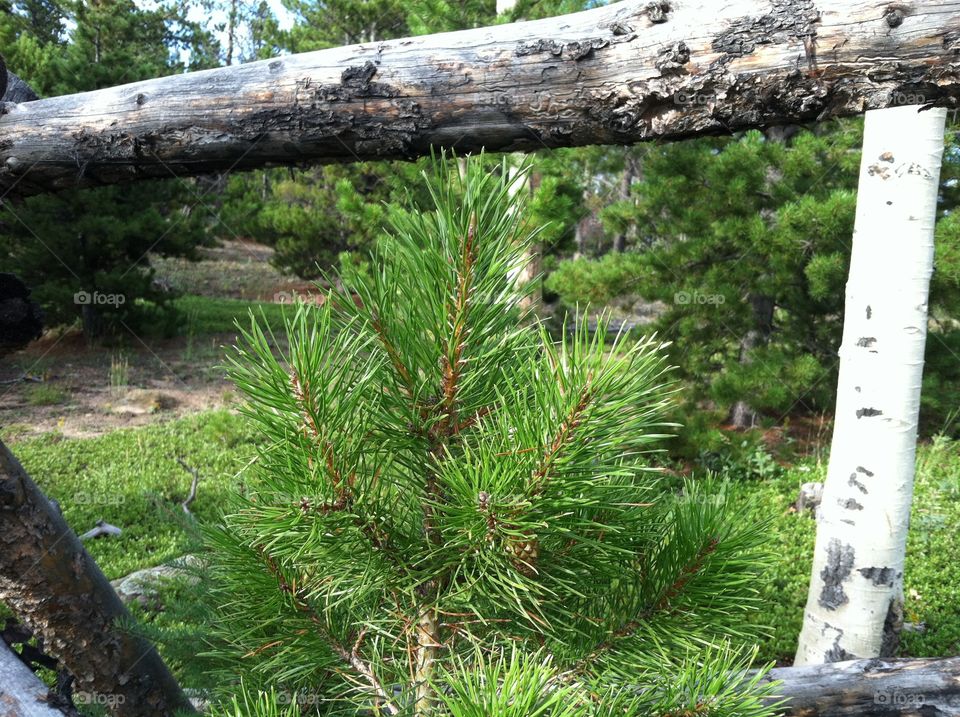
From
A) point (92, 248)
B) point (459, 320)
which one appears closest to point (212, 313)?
point (92, 248)

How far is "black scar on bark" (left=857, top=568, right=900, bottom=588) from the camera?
12.4 feet

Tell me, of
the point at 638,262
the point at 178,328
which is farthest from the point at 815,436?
the point at 178,328

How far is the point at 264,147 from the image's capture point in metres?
1.38

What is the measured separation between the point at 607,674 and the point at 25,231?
478 inches

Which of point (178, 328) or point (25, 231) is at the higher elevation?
point (25, 231)

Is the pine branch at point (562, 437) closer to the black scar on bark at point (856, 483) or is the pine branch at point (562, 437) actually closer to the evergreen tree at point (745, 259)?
the black scar on bark at point (856, 483)

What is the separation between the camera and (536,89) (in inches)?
46.8

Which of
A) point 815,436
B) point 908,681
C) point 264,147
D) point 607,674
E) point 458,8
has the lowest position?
point 815,436

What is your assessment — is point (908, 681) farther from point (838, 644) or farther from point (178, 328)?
point (178, 328)

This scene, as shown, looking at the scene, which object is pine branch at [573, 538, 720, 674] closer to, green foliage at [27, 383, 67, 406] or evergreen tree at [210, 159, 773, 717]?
evergreen tree at [210, 159, 773, 717]

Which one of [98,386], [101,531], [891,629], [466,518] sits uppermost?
[466,518]

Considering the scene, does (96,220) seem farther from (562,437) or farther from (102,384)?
(562,437)

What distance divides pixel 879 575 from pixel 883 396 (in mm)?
922

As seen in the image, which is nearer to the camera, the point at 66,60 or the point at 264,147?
the point at 264,147
